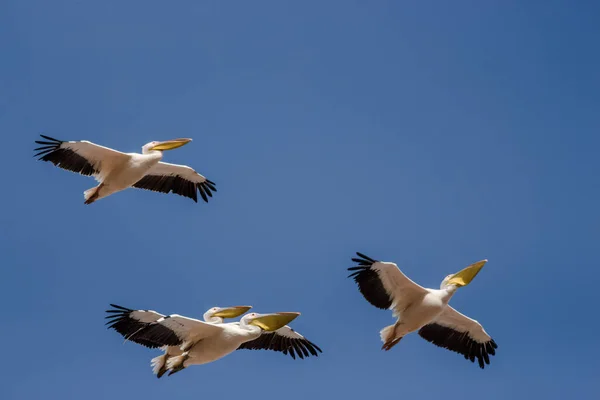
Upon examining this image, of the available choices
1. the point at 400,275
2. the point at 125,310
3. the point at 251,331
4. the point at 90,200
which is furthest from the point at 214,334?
the point at 90,200

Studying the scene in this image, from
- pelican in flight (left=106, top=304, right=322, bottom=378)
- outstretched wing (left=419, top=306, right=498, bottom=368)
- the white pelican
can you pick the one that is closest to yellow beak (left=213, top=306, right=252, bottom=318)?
pelican in flight (left=106, top=304, right=322, bottom=378)

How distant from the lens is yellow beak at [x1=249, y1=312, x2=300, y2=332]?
635 inches

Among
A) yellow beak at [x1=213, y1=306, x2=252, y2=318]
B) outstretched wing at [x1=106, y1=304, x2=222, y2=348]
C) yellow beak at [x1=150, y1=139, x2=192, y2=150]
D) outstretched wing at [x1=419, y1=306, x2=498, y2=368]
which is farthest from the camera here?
yellow beak at [x1=150, y1=139, x2=192, y2=150]

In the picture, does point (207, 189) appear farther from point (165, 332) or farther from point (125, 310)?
point (165, 332)

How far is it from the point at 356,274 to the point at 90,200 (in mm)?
5514

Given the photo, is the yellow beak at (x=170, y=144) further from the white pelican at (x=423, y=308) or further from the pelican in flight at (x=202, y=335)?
the white pelican at (x=423, y=308)

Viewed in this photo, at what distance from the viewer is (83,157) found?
61.0ft

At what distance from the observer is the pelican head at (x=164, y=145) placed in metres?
19.0

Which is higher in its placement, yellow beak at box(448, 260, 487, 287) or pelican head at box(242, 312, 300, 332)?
yellow beak at box(448, 260, 487, 287)

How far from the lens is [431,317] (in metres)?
16.7

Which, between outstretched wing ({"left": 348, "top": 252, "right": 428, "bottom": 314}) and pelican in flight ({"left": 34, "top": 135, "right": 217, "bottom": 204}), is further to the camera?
pelican in flight ({"left": 34, "top": 135, "right": 217, "bottom": 204})

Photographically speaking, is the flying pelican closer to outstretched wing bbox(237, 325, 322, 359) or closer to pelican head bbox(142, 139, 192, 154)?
outstretched wing bbox(237, 325, 322, 359)

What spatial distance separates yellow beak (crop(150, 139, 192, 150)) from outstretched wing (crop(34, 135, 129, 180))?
0.67m

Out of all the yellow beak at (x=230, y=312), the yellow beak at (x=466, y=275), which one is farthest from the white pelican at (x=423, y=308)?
the yellow beak at (x=230, y=312)
